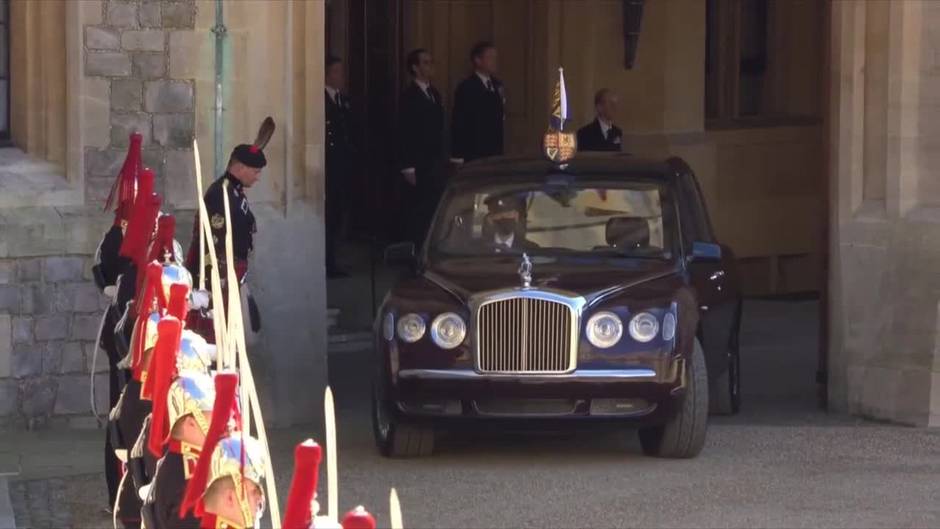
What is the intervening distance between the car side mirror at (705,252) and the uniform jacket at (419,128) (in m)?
5.34

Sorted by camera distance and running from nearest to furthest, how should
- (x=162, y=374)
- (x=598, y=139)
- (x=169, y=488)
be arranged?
(x=169, y=488) < (x=162, y=374) < (x=598, y=139)

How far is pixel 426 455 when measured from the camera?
10211 millimetres

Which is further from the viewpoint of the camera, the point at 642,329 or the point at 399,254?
the point at 399,254

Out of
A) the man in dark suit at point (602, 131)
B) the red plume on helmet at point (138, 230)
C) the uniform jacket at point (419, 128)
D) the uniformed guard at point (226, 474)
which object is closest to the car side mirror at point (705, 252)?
the red plume on helmet at point (138, 230)

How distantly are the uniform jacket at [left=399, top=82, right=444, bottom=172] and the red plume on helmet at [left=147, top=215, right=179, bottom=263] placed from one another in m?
8.09

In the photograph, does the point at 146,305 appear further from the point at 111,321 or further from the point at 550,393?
the point at 550,393

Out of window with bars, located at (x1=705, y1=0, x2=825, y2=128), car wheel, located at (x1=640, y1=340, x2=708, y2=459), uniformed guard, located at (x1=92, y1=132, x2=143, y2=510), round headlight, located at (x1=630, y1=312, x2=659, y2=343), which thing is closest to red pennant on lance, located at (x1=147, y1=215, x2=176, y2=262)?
uniformed guard, located at (x1=92, y1=132, x2=143, y2=510)

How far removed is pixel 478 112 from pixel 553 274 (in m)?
5.87

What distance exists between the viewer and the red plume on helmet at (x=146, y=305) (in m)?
6.14

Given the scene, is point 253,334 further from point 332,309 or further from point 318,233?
point 332,309

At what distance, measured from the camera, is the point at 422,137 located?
51.2ft

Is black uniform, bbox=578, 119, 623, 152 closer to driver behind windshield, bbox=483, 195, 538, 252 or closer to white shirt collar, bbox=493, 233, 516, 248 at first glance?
driver behind windshield, bbox=483, 195, 538, 252

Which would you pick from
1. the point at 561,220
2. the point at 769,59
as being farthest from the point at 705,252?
the point at 769,59

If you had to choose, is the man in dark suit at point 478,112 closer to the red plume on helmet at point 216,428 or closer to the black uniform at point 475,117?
the black uniform at point 475,117
